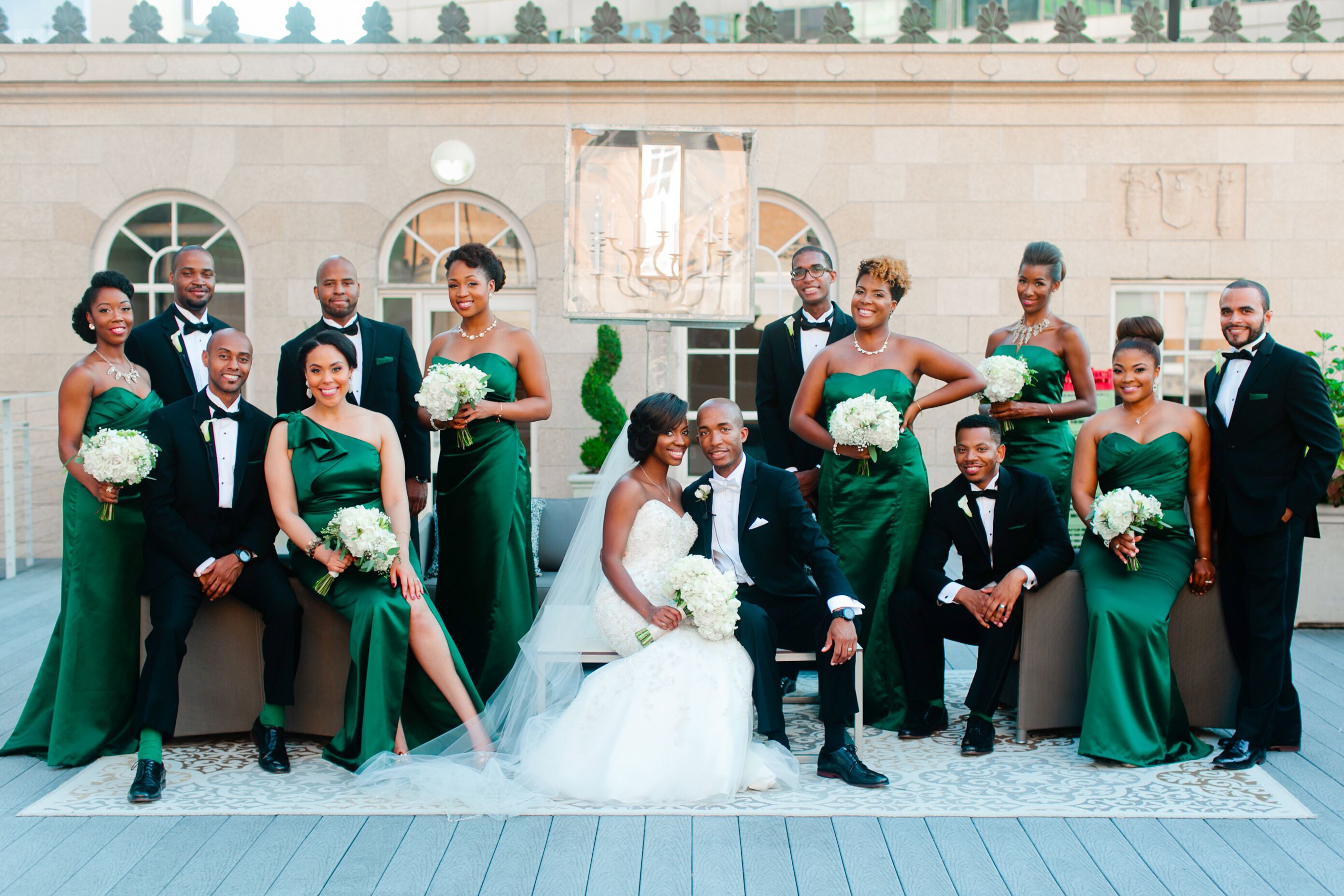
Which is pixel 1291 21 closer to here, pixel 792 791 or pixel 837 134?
pixel 837 134

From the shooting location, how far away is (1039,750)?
15.0ft

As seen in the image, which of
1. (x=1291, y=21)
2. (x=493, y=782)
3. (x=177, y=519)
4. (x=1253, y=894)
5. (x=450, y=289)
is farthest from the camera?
(x=1291, y=21)

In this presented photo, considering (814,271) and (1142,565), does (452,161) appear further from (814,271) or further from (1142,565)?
(1142,565)

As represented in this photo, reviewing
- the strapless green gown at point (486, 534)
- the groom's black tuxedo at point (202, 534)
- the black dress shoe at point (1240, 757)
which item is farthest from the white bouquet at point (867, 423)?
the groom's black tuxedo at point (202, 534)

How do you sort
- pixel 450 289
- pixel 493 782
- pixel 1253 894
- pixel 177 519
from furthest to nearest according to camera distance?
pixel 450 289
pixel 177 519
pixel 493 782
pixel 1253 894

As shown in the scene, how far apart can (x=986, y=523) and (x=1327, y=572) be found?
355 cm

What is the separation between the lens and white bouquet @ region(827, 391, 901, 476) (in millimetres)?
4680

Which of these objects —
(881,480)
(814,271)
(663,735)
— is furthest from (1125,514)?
(663,735)

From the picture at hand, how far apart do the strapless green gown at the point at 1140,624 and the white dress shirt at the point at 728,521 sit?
146 centimetres

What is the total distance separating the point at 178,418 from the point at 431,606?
1293 millimetres

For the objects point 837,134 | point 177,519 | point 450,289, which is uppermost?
point 837,134

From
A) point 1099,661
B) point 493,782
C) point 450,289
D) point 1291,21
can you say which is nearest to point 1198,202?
point 1291,21

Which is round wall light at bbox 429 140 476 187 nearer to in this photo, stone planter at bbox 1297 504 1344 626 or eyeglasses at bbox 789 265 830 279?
eyeglasses at bbox 789 265 830 279

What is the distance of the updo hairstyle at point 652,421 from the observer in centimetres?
442
